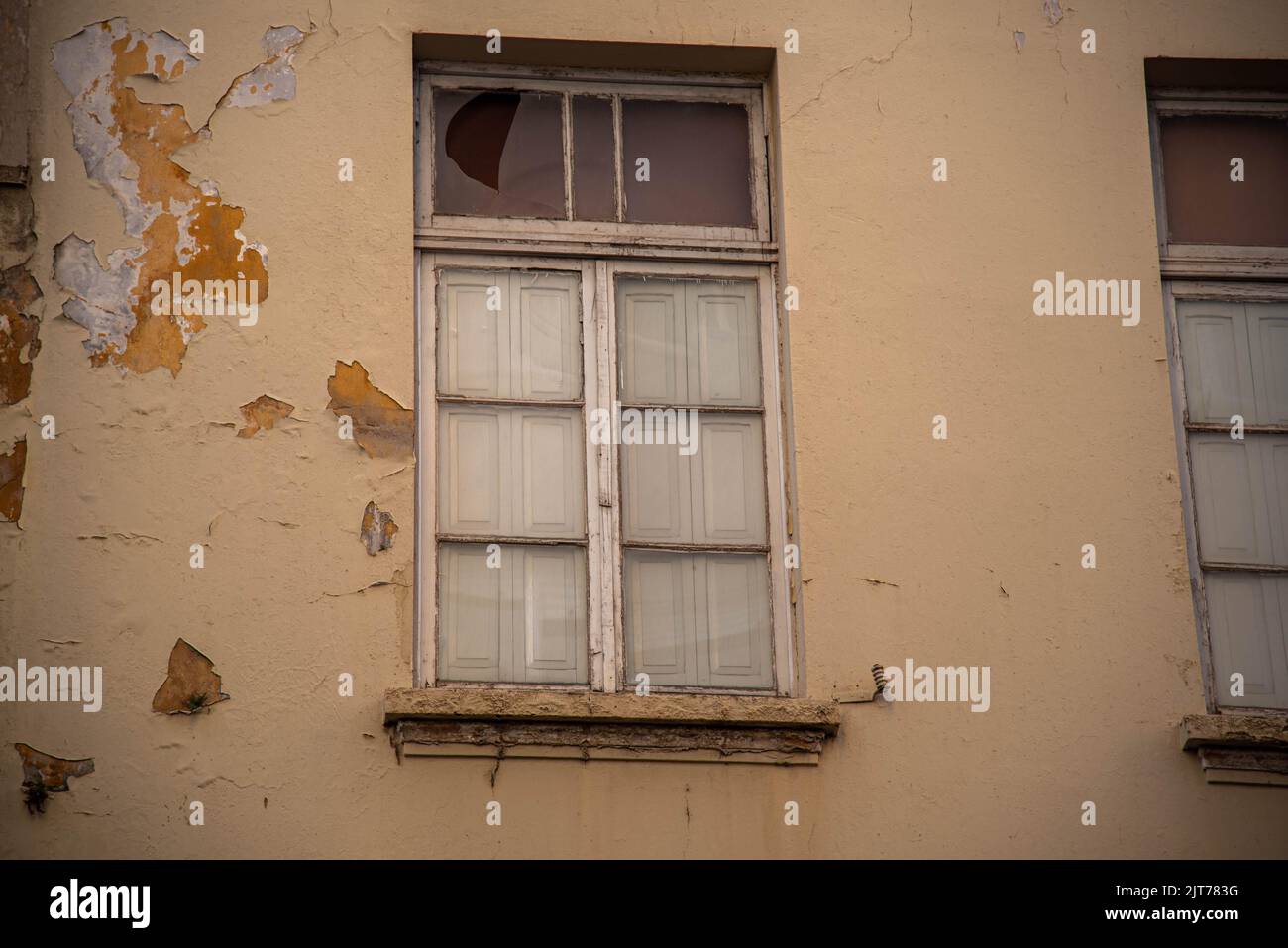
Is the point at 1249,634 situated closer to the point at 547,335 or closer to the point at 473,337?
the point at 547,335

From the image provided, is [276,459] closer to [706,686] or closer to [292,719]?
[292,719]

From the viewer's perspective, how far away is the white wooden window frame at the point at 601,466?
20.7 ft

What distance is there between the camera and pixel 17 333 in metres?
6.25

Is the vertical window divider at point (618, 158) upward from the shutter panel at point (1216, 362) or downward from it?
upward

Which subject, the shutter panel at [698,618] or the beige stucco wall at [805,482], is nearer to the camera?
the beige stucco wall at [805,482]

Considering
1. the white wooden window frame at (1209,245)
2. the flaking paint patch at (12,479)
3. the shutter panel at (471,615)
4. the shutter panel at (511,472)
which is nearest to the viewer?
the flaking paint patch at (12,479)

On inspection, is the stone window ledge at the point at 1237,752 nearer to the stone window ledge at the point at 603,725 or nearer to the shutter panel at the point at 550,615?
the stone window ledge at the point at 603,725

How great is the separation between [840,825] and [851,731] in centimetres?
31

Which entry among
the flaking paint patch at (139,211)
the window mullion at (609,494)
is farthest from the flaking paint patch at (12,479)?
the window mullion at (609,494)

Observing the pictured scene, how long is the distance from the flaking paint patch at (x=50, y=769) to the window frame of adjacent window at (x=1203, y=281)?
3.71m

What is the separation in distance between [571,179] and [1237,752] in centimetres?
307

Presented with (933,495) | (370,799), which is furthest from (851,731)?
(370,799)

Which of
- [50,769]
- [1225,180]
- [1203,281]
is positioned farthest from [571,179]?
[50,769]
